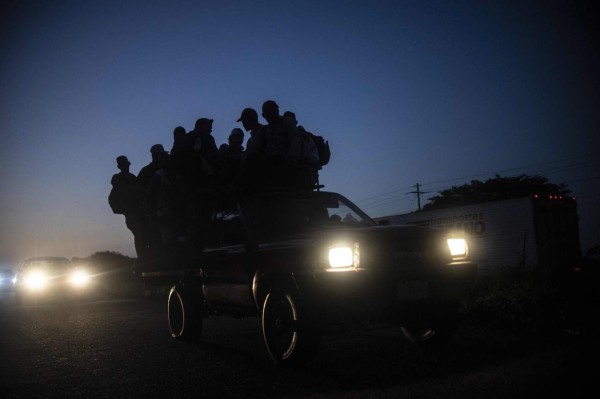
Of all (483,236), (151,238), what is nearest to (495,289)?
(151,238)

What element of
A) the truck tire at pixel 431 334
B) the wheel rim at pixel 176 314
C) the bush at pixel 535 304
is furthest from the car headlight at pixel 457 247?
the wheel rim at pixel 176 314

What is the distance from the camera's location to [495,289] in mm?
8781

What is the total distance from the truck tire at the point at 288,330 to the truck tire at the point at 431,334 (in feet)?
5.12

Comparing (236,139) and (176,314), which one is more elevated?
(236,139)

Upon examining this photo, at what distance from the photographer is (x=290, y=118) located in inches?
301

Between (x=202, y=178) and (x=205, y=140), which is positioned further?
(x=205, y=140)

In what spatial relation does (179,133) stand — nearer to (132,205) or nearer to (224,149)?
(224,149)

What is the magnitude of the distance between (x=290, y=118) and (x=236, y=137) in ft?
7.17

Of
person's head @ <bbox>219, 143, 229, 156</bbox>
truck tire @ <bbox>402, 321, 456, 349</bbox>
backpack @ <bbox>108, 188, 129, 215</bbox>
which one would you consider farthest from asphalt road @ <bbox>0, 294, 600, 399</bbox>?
person's head @ <bbox>219, 143, 229, 156</bbox>

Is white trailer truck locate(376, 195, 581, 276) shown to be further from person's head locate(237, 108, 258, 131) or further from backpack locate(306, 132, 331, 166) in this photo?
person's head locate(237, 108, 258, 131)

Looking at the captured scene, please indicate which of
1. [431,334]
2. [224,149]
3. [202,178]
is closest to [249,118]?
[202,178]

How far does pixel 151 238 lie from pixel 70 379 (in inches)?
151

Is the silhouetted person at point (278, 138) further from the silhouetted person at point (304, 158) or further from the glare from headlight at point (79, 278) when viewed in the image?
the glare from headlight at point (79, 278)

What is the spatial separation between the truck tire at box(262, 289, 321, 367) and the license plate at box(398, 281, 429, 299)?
0.83 metres
